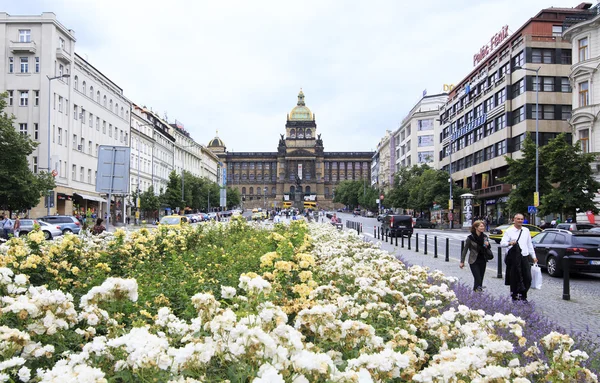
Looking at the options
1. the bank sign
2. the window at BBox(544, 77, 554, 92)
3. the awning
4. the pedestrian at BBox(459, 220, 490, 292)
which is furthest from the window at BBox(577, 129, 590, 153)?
the awning

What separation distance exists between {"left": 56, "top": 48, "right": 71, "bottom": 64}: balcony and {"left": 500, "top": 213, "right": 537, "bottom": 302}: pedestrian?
49.3 meters

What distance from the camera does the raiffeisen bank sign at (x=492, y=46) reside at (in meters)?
60.5

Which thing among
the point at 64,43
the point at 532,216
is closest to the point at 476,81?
the point at 532,216

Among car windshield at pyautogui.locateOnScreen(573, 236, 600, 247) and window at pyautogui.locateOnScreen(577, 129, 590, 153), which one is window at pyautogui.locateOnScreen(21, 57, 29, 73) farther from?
car windshield at pyautogui.locateOnScreen(573, 236, 600, 247)

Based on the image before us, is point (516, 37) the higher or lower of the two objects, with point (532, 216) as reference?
higher

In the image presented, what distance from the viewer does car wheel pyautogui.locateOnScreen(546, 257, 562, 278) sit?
17.2 m

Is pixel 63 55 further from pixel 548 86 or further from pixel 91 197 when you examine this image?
pixel 548 86

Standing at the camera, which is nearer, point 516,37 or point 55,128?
point 55,128

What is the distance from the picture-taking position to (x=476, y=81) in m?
67.2

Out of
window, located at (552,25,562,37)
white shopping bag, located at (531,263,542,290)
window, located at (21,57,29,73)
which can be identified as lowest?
white shopping bag, located at (531,263,542,290)

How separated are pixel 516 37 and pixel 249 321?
58384 millimetres

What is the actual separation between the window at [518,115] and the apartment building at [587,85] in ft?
31.3

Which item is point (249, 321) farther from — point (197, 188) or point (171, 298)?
point (197, 188)

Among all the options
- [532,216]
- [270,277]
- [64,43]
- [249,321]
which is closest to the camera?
[249,321]
